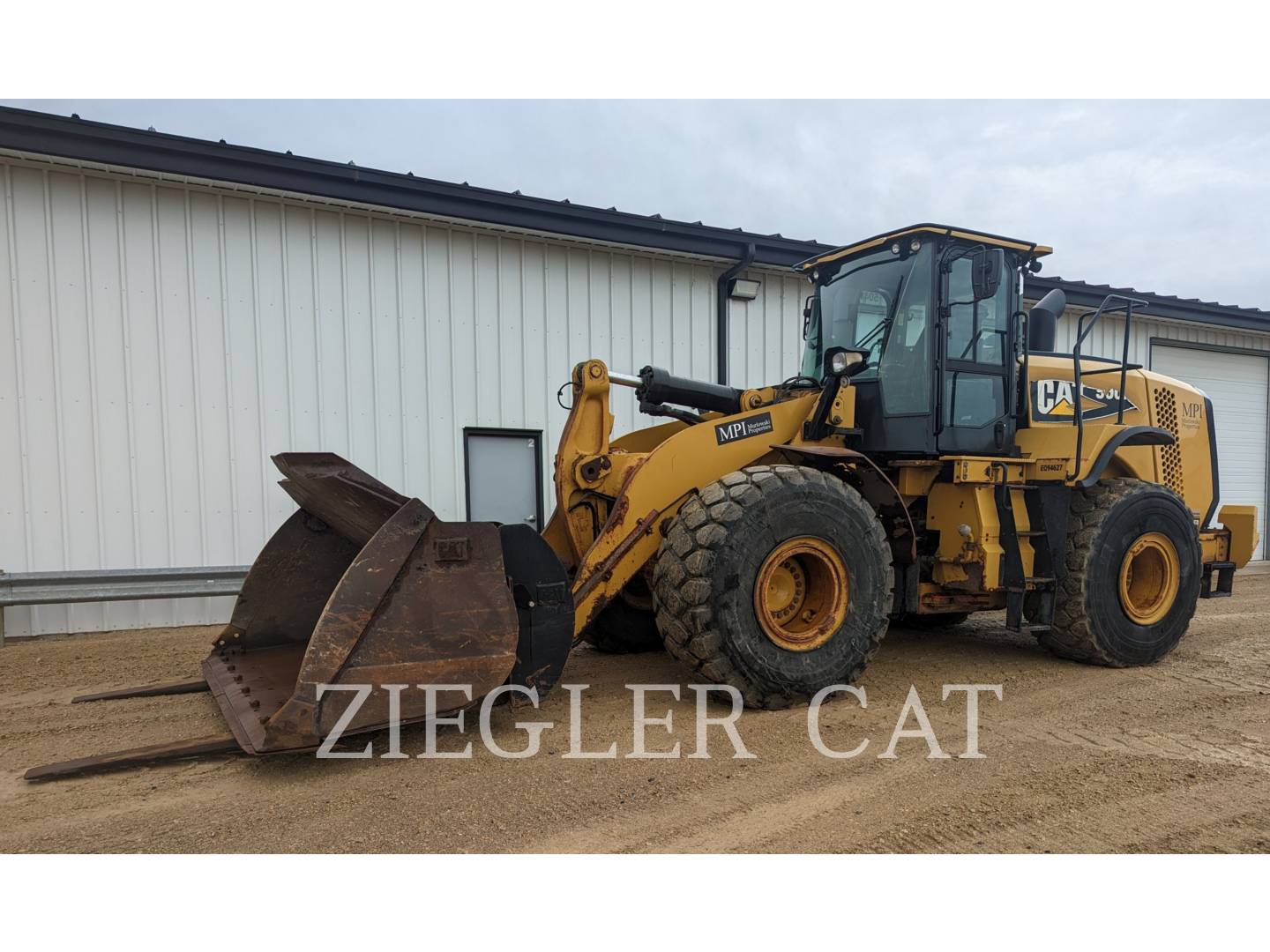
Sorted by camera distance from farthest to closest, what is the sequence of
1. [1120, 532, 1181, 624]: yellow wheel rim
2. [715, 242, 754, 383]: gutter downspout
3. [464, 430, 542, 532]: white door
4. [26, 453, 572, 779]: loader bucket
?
[715, 242, 754, 383]: gutter downspout
[464, 430, 542, 532]: white door
[1120, 532, 1181, 624]: yellow wheel rim
[26, 453, 572, 779]: loader bucket

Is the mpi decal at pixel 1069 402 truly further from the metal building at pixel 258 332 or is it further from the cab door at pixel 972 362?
the metal building at pixel 258 332

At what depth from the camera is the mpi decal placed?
5574mm

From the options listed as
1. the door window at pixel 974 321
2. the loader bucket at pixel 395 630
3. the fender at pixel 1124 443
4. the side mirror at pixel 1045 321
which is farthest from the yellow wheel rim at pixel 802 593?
the side mirror at pixel 1045 321

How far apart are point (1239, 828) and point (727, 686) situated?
6.91ft

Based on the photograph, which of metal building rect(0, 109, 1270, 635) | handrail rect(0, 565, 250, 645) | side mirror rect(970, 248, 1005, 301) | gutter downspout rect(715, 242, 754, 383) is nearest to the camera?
side mirror rect(970, 248, 1005, 301)

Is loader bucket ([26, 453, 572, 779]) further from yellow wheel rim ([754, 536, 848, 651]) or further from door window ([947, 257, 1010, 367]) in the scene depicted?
door window ([947, 257, 1010, 367])

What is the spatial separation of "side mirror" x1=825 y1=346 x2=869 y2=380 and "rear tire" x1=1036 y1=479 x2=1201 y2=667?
1892 millimetres

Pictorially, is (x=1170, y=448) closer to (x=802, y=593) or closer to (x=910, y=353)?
(x=910, y=353)

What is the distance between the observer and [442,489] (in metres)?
7.62

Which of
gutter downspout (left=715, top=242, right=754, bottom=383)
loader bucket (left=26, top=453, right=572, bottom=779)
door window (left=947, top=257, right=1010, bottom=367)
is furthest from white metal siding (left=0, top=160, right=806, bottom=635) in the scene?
door window (left=947, top=257, right=1010, bottom=367)

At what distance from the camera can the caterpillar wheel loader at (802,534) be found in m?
3.32

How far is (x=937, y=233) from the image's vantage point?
16.2 ft

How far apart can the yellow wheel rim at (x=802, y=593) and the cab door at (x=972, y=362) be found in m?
1.42

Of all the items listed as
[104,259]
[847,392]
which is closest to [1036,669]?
[847,392]
